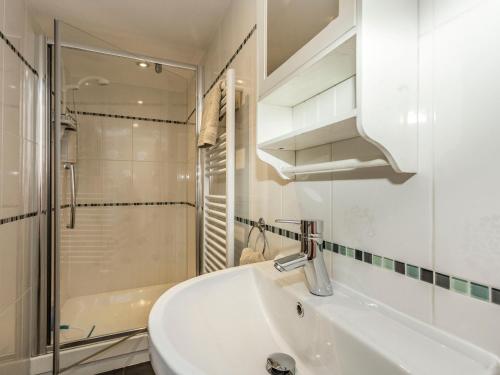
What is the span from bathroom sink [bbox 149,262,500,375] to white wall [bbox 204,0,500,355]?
0.12 ft

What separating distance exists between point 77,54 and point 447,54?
186cm

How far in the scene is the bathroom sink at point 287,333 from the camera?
448 mm

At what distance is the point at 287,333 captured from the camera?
0.72 m

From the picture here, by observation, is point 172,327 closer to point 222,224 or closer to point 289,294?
point 289,294

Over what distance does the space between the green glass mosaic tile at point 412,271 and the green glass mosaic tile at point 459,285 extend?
0.21 ft

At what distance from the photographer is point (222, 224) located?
4.96ft

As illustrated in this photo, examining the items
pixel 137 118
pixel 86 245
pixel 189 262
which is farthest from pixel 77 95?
pixel 189 262

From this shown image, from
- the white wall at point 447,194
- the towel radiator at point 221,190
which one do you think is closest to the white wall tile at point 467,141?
the white wall at point 447,194

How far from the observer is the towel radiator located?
129cm

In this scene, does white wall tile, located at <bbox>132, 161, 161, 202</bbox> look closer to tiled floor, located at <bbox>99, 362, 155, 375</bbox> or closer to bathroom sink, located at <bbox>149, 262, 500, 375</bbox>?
tiled floor, located at <bbox>99, 362, 155, 375</bbox>

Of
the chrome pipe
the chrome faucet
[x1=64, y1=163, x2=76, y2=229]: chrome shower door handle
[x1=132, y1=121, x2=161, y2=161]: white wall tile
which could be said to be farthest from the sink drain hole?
[x1=132, y1=121, x2=161, y2=161]: white wall tile

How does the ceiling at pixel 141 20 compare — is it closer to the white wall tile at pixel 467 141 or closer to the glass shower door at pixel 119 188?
the glass shower door at pixel 119 188

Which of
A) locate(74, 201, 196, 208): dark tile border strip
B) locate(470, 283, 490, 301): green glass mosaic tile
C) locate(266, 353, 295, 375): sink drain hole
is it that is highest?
locate(74, 201, 196, 208): dark tile border strip

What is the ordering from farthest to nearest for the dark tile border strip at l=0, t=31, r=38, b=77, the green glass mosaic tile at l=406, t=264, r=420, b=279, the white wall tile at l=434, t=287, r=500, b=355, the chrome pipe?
the chrome pipe < the dark tile border strip at l=0, t=31, r=38, b=77 < the green glass mosaic tile at l=406, t=264, r=420, b=279 < the white wall tile at l=434, t=287, r=500, b=355
